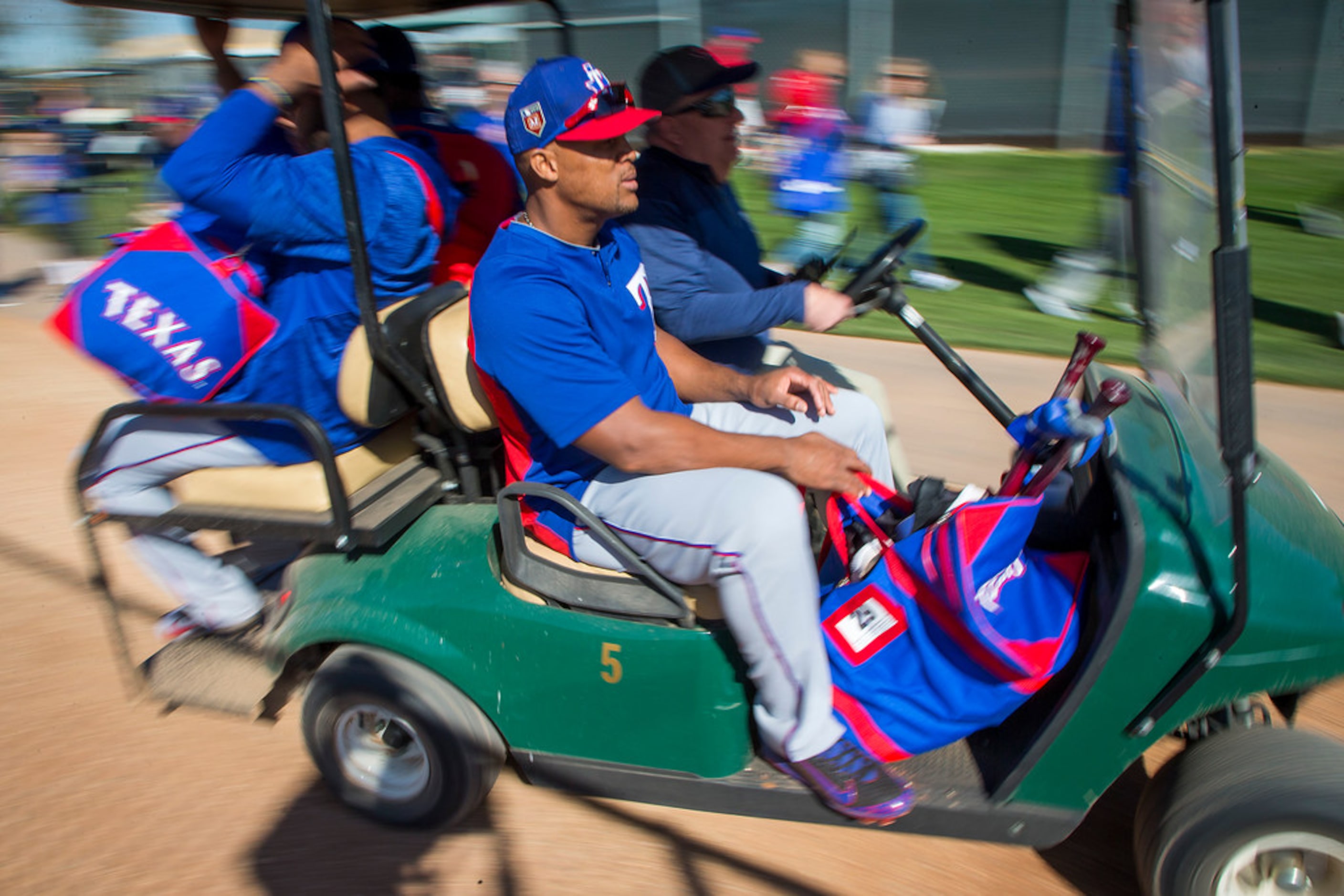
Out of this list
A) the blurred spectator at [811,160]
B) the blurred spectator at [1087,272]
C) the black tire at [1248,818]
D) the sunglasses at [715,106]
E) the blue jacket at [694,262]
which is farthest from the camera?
the blurred spectator at [811,160]

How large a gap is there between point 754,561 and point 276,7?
7.06 feet

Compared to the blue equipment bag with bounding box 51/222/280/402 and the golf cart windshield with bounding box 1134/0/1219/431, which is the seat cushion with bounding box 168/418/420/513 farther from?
the golf cart windshield with bounding box 1134/0/1219/431

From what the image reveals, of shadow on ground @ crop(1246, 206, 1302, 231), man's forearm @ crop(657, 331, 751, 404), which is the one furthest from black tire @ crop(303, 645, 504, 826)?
shadow on ground @ crop(1246, 206, 1302, 231)

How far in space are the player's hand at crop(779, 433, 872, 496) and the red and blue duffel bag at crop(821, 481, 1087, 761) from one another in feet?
0.12

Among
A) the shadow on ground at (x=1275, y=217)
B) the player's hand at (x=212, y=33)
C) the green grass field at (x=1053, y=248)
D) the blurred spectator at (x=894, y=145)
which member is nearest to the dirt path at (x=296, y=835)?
the green grass field at (x=1053, y=248)

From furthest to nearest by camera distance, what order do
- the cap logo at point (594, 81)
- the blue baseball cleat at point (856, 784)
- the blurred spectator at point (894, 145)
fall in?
the blurred spectator at point (894, 145), the cap logo at point (594, 81), the blue baseball cleat at point (856, 784)

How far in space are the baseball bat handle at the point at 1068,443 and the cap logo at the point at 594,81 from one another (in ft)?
3.86

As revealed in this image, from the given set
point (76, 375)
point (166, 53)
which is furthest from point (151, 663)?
point (166, 53)

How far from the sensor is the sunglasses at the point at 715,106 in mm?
2686

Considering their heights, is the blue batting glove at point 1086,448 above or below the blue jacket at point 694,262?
below

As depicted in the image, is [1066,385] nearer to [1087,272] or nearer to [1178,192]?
[1178,192]

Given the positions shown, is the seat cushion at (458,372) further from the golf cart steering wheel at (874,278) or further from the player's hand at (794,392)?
the golf cart steering wheel at (874,278)

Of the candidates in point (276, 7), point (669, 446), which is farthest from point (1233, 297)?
point (276, 7)

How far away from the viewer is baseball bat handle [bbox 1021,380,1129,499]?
183 centimetres
